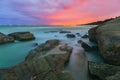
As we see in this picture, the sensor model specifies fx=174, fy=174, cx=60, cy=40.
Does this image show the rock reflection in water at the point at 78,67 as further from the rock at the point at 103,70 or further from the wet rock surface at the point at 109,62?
the wet rock surface at the point at 109,62

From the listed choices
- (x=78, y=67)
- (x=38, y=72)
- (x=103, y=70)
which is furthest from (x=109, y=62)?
(x=38, y=72)

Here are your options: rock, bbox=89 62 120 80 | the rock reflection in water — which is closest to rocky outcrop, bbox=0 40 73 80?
the rock reflection in water

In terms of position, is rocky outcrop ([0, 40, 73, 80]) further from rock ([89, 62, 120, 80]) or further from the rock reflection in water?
rock ([89, 62, 120, 80])

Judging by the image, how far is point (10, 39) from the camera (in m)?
29.6

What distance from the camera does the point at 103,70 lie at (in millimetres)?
9586

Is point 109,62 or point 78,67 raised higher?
point 109,62

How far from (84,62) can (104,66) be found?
3.54 meters

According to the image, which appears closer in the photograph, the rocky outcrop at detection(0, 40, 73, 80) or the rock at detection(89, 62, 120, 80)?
the rocky outcrop at detection(0, 40, 73, 80)

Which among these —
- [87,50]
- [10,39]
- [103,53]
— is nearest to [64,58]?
[103,53]

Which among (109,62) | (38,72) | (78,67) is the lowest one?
(78,67)

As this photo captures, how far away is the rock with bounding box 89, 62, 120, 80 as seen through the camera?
923 centimetres

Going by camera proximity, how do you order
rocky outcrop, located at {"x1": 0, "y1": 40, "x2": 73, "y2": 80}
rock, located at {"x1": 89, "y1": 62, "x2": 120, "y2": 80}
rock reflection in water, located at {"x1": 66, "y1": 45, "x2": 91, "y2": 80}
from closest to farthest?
rocky outcrop, located at {"x1": 0, "y1": 40, "x2": 73, "y2": 80}, rock, located at {"x1": 89, "y1": 62, "x2": 120, "y2": 80}, rock reflection in water, located at {"x1": 66, "y1": 45, "x2": 91, "y2": 80}

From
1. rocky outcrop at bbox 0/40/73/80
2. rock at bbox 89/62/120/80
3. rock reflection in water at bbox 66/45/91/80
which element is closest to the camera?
rocky outcrop at bbox 0/40/73/80

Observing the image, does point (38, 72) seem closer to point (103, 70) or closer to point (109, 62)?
point (103, 70)
